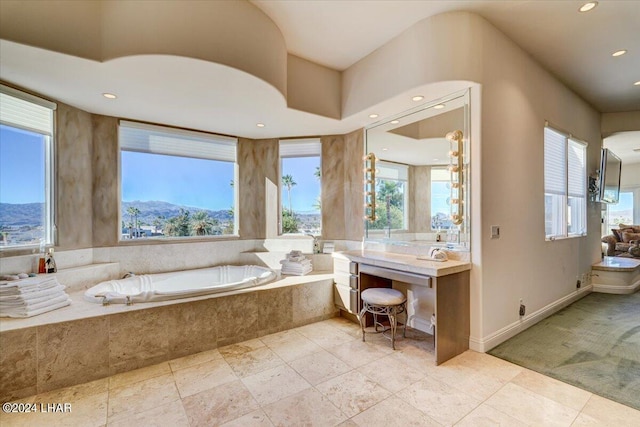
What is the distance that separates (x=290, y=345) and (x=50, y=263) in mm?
2449

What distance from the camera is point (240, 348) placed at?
109 inches

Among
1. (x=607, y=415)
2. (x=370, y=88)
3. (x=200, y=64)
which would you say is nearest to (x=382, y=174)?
(x=370, y=88)

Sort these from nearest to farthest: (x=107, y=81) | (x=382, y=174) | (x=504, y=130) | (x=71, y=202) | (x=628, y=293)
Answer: (x=107, y=81), (x=504, y=130), (x=71, y=202), (x=382, y=174), (x=628, y=293)

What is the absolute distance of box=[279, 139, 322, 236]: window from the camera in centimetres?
429

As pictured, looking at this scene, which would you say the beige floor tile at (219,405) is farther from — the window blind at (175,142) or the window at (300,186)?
the window blind at (175,142)

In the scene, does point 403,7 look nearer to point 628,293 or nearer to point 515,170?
point 515,170

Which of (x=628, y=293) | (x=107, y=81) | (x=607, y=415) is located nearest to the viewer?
(x=607, y=415)

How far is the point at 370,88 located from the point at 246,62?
1.46 m

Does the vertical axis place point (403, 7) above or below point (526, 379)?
above

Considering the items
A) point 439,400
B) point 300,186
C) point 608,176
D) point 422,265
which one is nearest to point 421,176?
point 422,265

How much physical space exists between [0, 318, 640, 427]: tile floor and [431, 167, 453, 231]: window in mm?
1269

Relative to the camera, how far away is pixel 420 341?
2.91 metres

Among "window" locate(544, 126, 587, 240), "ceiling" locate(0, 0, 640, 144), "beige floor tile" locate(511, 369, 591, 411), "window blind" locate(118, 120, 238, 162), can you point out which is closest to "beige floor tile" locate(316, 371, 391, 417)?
"beige floor tile" locate(511, 369, 591, 411)

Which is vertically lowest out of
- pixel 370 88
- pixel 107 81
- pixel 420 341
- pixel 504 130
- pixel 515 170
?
pixel 420 341
